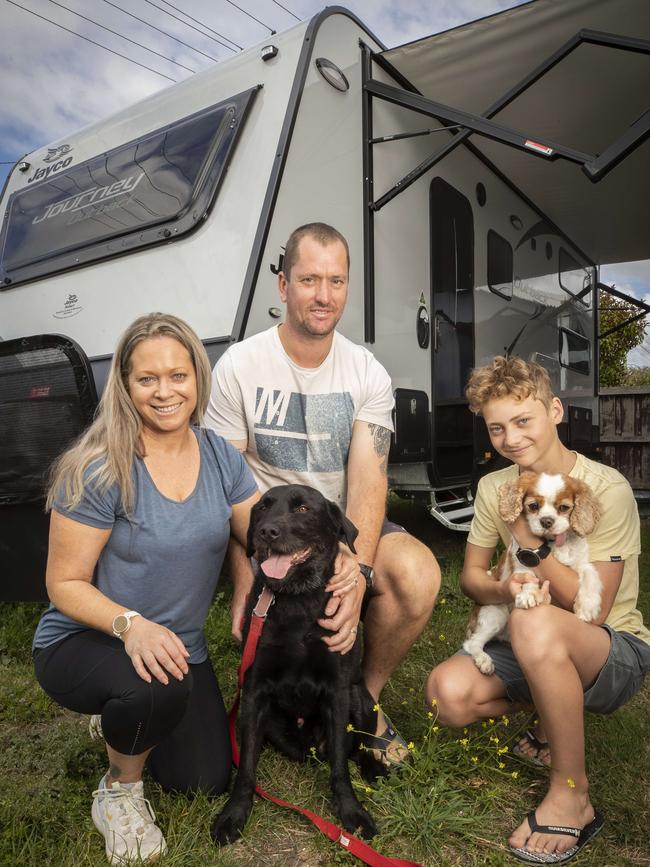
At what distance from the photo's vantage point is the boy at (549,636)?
202 cm

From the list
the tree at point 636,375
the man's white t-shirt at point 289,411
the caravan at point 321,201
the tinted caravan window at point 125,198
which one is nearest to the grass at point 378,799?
the caravan at point 321,201

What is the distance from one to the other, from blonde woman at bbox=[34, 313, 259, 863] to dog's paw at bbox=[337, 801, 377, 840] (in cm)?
44

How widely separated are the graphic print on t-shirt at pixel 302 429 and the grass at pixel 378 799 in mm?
1114

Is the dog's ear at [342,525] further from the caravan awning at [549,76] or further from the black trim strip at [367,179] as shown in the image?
the caravan awning at [549,76]

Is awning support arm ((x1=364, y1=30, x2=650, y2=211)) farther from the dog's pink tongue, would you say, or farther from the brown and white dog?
the dog's pink tongue

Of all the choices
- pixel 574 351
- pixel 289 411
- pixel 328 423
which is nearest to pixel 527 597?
pixel 328 423

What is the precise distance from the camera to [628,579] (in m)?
2.31

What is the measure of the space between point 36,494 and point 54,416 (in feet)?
1.23

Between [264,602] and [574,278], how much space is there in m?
6.21

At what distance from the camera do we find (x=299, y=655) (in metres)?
2.24

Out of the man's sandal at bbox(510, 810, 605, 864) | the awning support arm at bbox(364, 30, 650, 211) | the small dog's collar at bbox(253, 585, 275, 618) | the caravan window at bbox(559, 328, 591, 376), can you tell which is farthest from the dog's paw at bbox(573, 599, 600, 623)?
the caravan window at bbox(559, 328, 591, 376)

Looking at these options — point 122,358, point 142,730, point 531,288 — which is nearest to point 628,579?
point 142,730

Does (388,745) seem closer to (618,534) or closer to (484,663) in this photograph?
(484,663)

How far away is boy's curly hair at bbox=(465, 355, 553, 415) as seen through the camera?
2318 mm
